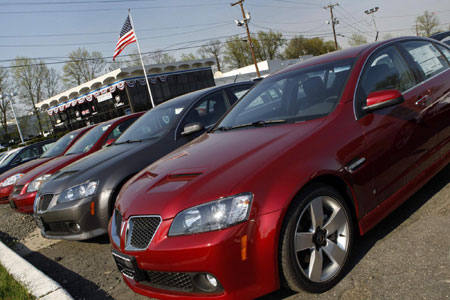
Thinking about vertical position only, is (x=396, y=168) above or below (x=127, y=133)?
below

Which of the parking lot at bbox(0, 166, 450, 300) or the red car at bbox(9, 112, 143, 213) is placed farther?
the red car at bbox(9, 112, 143, 213)

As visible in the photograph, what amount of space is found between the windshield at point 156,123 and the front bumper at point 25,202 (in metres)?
1.98

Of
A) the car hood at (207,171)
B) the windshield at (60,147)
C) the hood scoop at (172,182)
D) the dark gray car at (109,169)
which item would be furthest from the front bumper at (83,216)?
the windshield at (60,147)

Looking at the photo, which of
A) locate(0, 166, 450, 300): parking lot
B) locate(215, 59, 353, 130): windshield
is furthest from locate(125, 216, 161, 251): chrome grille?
locate(215, 59, 353, 130): windshield

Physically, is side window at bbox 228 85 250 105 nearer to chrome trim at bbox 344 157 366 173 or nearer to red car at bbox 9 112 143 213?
red car at bbox 9 112 143 213

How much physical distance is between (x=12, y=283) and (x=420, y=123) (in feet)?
13.2

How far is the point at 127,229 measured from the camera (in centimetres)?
256

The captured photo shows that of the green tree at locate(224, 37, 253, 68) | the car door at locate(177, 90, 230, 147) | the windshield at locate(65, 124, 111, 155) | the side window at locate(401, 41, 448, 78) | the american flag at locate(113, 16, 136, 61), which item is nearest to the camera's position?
the side window at locate(401, 41, 448, 78)

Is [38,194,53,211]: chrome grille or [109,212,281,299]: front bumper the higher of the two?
[38,194,53,211]: chrome grille

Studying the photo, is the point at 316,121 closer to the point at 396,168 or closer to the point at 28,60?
the point at 396,168

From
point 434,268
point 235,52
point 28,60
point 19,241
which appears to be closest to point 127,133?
point 19,241

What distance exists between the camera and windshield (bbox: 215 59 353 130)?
118 inches

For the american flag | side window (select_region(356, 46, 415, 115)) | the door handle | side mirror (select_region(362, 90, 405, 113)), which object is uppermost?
the american flag

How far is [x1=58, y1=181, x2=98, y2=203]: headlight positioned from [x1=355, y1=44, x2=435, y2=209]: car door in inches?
114
